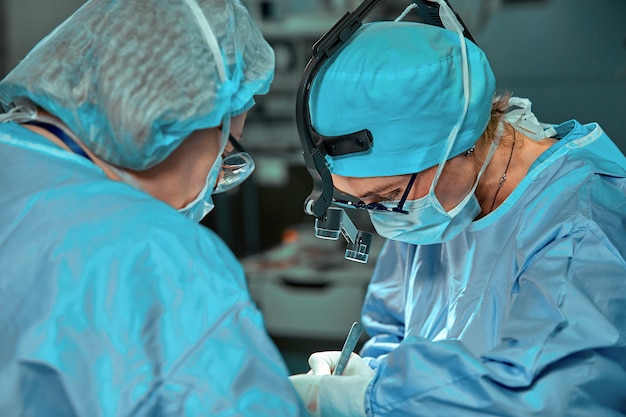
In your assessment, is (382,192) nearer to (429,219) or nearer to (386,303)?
(429,219)

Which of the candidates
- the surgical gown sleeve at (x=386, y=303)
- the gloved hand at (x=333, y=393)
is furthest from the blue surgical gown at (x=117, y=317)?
the surgical gown sleeve at (x=386, y=303)

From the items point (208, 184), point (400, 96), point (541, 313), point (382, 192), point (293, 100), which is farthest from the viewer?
point (293, 100)

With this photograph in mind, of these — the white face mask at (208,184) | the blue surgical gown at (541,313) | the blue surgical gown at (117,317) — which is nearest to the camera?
the blue surgical gown at (117,317)

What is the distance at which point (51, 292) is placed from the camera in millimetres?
844

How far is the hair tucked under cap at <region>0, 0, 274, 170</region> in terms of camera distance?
0.94 meters

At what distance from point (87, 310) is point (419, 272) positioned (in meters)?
1.03

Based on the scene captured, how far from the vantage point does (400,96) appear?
1378 millimetres

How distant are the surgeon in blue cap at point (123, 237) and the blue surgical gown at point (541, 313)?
357mm

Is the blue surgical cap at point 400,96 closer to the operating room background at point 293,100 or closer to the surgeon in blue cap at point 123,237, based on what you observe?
the surgeon in blue cap at point 123,237

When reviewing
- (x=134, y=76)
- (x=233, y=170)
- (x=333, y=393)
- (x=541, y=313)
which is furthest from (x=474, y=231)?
(x=134, y=76)

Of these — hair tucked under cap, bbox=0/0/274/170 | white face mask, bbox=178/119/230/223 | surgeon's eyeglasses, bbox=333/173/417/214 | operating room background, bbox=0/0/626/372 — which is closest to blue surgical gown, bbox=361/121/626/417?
surgeon's eyeglasses, bbox=333/173/417/214

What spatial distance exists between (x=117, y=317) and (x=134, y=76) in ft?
1.02

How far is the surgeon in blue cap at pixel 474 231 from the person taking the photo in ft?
4.02

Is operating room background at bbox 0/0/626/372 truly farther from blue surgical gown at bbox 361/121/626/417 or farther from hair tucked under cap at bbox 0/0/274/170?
hair tucked under cap at bbox 0/0/274/170
